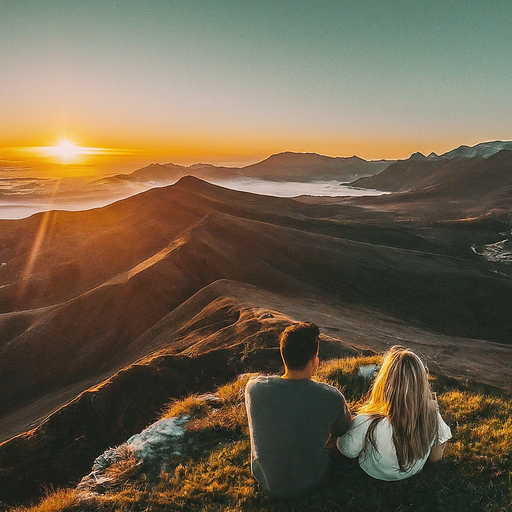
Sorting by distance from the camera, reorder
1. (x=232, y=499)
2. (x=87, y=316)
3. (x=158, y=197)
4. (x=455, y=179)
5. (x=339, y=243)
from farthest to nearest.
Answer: (x=455, y=179) → (x=158, y=197) → (x=339, y=243) → (x=87, y=316) → (x=232, y=499)

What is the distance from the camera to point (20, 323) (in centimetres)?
3048

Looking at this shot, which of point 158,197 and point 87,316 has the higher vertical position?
point 158,197

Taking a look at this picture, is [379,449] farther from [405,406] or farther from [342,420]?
[405,406]

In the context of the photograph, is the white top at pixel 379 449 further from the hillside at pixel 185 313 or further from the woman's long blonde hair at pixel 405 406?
the hillside at pixel 185 313

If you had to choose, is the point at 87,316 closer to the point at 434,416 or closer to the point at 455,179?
the point at 434,416

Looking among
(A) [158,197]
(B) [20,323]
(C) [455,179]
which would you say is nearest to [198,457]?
(B) [20,323]

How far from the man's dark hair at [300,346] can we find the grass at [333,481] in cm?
168

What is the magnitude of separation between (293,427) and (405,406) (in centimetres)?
119

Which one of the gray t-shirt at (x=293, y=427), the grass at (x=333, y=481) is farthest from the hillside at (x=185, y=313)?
the gray t-shirt at (x=293, y=427)

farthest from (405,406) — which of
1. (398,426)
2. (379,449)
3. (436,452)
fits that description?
(436,452)

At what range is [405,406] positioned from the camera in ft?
12.9

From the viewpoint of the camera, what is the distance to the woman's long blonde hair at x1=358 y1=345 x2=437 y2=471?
12.8 feet

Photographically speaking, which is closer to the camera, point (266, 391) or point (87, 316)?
point (266, 391)

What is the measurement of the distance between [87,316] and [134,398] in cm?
2026
